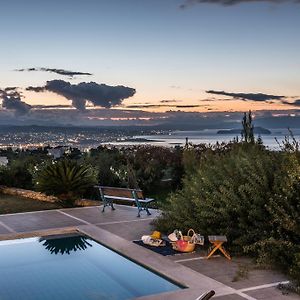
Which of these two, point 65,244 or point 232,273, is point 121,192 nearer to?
point 65,244

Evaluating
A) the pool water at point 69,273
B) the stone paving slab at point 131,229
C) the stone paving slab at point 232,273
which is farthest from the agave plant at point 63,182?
the stone paving slab at point 232,273

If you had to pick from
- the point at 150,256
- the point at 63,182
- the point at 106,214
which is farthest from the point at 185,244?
the point at 63,182

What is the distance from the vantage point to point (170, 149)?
19.2 m

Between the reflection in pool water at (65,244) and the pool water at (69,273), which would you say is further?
the reflection in pool water at (65,244)

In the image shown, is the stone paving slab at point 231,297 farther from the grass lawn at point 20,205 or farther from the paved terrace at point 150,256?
the grass lawn at point 20,205

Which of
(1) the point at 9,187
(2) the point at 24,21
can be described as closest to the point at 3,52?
(2) the point at 24,21

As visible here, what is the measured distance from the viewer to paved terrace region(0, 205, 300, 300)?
248 inches

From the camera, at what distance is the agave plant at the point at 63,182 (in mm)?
13180

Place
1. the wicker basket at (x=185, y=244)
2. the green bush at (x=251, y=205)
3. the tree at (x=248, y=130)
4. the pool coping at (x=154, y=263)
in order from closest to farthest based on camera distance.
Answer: the pool coping at (x=154, y=263), the green bush at (x=251, y=205), the wicker basket at (x=185, y=244), the tree at (x=248, y=130)

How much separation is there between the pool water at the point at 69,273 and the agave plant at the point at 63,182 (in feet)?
11.5

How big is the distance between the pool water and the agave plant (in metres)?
3.49

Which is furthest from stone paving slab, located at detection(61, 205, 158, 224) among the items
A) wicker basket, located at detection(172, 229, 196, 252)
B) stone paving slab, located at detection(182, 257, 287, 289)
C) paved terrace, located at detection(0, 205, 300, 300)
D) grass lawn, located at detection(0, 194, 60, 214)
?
stone paving slab, located at detection(182, 257, 287, 289)

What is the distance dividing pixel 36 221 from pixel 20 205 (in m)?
2.82

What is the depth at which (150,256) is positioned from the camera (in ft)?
25.7
